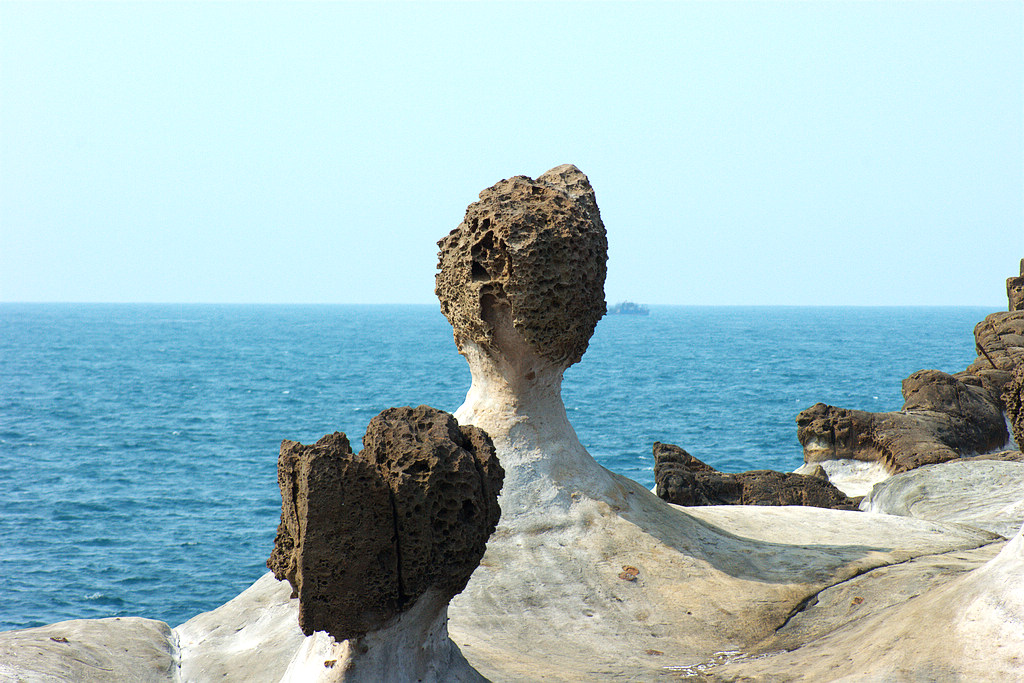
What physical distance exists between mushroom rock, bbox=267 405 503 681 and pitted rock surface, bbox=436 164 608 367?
3.26m

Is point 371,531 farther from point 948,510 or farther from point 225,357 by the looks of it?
point 225,357

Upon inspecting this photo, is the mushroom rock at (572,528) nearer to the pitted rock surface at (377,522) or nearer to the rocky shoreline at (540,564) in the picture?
the rocky shoreline at (540,564)

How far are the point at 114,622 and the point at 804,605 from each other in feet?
20.0

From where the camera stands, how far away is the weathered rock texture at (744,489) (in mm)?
14016

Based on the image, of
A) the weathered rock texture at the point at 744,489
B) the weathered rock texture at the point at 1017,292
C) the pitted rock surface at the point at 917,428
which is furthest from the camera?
the weathered rock texture at the point at 1017,292

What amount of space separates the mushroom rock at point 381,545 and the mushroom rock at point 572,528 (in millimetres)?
1841

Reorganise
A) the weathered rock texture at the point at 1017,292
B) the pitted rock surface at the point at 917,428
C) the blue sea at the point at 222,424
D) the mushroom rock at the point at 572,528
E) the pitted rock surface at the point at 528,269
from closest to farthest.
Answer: the mushroom rock at the point at 572,528
the pitted rock surface at the point at 528,269
the pitted rock surface at the point at 917,428
the blue sea at the point at 222,424
the weathered rock texture at the point at 1017,292

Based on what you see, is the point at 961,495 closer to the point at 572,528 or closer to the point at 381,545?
the point at 572,528

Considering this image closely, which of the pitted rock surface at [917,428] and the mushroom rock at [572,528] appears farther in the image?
the pitted rock surface at [917,428]

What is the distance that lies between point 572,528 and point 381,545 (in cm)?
396

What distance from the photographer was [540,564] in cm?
874

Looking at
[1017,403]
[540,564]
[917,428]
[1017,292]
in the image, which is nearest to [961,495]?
[1017,403]

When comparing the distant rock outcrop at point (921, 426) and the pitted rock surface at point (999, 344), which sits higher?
the pitted rock surface at point (999, 344)

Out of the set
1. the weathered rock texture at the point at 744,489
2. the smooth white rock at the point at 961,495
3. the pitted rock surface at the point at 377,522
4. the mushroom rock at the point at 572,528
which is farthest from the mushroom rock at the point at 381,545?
the weathered rock texture at the point at 744,489
